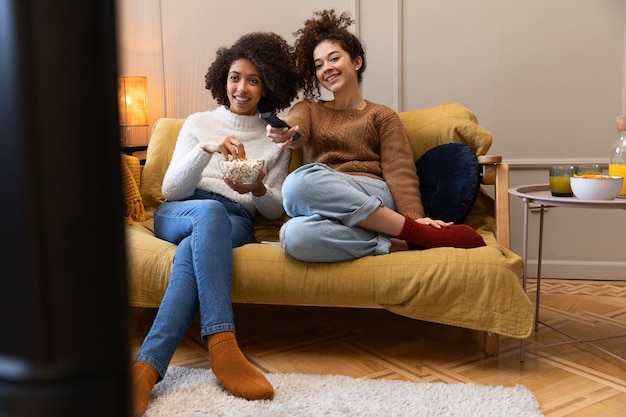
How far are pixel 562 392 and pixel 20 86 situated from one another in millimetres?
1691

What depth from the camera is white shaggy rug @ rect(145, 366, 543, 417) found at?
1404mm

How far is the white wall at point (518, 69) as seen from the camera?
263 cm

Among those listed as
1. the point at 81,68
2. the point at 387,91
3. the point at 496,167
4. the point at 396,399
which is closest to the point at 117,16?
the point at 81,68

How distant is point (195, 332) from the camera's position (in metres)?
2.12

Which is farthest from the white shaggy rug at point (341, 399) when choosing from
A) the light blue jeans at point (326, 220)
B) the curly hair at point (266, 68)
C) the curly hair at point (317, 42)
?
the curly hair at point (317, 42)

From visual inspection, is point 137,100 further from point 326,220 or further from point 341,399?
point 341,399

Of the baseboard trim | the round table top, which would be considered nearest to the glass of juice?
the round table top

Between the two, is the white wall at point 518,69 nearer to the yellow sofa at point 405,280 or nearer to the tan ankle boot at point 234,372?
the yellow sofa at point 405,280

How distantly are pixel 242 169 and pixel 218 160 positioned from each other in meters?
0.29

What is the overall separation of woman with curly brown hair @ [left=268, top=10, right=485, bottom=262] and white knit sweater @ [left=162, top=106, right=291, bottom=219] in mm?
125

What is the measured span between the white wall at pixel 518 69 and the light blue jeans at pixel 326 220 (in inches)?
43.7

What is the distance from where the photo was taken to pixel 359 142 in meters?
2.16

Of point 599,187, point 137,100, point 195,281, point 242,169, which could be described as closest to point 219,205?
point 242,169

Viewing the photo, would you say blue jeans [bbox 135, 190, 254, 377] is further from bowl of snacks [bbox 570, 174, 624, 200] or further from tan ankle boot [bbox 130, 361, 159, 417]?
bowl of snacks [bbox 570, 174, 624, 200]
